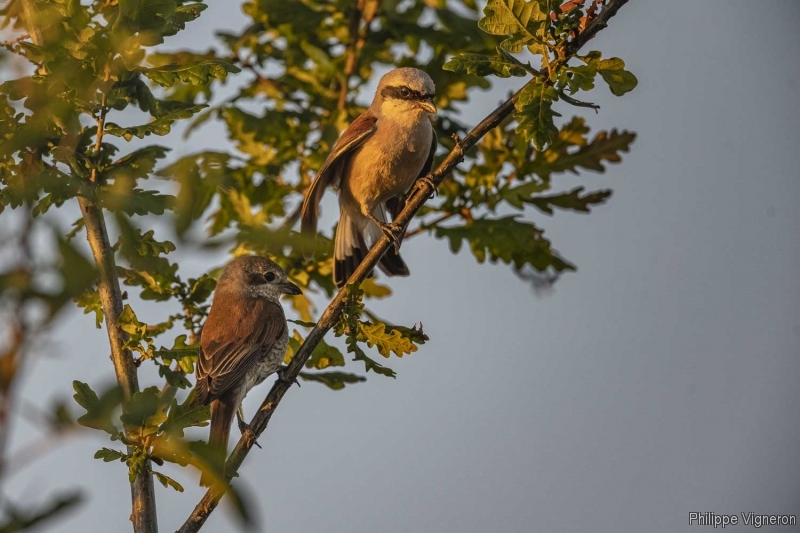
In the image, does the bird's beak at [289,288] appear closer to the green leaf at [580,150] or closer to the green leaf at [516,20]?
the green leaf at [580,150]

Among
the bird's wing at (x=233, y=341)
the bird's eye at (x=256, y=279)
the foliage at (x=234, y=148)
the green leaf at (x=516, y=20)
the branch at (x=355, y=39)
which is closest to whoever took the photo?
the foliage at (x=234, y=148)

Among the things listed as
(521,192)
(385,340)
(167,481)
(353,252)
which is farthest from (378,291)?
(167,481)

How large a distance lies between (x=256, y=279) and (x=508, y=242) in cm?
179

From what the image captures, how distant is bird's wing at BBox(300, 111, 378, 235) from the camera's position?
220 inches

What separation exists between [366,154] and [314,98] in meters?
0.63

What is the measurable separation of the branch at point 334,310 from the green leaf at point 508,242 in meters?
1.32

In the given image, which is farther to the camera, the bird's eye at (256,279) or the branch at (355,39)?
the branch at (355,39)

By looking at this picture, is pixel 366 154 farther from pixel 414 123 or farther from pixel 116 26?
pixel 116 26

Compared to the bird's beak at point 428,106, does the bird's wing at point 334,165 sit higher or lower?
lower

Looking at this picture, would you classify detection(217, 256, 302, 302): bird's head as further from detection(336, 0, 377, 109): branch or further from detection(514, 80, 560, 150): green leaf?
detection(514, 80, 560, 150): green leaf

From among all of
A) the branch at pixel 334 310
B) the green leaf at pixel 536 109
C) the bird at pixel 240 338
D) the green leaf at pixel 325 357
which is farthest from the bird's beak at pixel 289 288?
the green leaf at pixel 536 109

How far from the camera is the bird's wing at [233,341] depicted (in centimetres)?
498

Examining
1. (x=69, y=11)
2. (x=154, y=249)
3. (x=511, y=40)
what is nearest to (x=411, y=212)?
(x=511, y=40)

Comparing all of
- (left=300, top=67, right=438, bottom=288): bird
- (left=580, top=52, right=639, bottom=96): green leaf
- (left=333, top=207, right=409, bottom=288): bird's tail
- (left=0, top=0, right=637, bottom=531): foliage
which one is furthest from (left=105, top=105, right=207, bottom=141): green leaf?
(left=333, top=207, right=409, bottom=288): bird's tail
